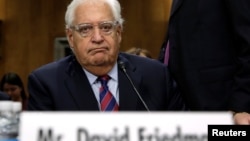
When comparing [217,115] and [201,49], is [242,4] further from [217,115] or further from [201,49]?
[217,115]

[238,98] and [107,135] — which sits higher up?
[107,135]

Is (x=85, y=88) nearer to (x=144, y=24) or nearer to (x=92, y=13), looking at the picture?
(x=92, y=13)

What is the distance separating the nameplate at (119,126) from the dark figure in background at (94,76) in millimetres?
723

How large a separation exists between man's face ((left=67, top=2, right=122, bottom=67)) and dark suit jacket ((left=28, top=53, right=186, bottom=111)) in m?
0.08

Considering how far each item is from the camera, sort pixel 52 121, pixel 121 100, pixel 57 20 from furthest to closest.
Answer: pixel 57 20
pixel 121 100
pixel 52 121

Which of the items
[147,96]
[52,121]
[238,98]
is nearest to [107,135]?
[52,121]

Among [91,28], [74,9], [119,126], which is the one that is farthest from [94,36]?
[119,126]

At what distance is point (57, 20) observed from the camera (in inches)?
233

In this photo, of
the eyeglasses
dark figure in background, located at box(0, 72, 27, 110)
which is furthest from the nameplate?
dark figure in background, located at box(0, 72, 27, 110)

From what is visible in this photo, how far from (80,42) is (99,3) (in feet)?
0.56

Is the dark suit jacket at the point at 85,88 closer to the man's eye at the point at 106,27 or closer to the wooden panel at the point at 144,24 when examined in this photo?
the man's eye at the point at 106,27

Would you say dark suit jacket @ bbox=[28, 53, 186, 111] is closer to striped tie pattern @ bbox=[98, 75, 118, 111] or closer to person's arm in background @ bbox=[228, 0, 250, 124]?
striped tie pattern @ bbox=[98, 75, 118, 111]

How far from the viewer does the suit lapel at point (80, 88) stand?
162 centimetres

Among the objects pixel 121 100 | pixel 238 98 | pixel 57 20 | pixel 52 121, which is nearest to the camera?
pixel 52 121
